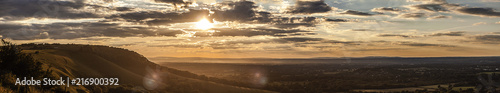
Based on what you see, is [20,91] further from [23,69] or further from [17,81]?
[23,69]

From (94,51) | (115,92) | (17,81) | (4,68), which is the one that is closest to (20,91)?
(17,81)

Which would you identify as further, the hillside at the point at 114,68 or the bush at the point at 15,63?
the hillside at the point at 114,68

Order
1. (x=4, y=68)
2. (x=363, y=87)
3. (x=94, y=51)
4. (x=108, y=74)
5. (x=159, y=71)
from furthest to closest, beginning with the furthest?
(x=363, y=87), (x=159, y=71), (x=94, y=51), (x=108, y=74), (x=4, y=68)

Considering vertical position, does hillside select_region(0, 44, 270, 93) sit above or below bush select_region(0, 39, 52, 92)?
below

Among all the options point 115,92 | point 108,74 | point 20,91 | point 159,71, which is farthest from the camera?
point 159,71

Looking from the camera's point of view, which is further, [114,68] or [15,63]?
[114,68]

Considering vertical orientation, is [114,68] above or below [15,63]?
below

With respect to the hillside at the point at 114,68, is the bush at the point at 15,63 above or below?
above

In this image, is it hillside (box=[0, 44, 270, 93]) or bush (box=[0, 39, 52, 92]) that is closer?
bush (box=[0, 39, 52, 92])
